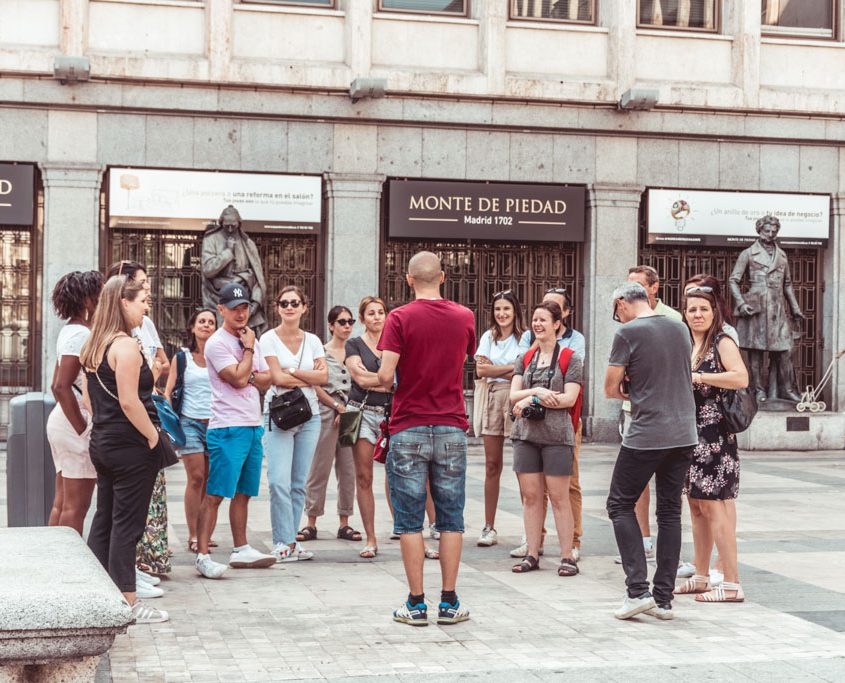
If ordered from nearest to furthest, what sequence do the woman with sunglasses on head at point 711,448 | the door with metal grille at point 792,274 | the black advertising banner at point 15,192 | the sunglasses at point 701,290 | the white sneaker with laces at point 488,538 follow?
the woman with sunglasses on head at point 711,448 → the sunglasses at point 701,290 → the white sneaker with laces at point 488,538 → the black advertising banner at point 15,192 → the door with metal grille at point 792,274

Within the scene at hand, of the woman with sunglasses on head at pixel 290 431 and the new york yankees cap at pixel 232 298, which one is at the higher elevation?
the new york yankees cap at pixel 232 298

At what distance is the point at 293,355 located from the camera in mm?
9109

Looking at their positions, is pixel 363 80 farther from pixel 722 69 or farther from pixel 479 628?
pixel 479 628

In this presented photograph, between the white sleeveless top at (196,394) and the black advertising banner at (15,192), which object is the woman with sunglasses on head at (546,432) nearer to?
the white sleeveless top at (196,394)

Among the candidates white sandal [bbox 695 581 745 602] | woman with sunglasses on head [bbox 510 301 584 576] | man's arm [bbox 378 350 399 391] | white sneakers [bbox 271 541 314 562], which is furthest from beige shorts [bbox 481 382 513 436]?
man's arm [bbox 378 350 399 391]

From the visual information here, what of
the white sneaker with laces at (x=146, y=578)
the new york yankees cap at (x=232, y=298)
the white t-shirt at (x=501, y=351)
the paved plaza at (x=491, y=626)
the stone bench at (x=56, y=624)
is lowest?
the paved plaza at (x=491, y=626)

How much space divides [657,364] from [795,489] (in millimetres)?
7016

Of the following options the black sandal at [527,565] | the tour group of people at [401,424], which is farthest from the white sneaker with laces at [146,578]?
the black sandal at [527,565]

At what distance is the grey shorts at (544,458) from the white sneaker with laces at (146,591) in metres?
2.53

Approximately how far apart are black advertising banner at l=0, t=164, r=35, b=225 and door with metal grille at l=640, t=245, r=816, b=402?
30.0 feet

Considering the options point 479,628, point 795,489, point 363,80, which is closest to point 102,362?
point 479,628

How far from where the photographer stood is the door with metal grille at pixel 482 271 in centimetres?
1898

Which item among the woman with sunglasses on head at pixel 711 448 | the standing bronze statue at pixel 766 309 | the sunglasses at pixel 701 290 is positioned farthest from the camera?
the standing bronze statue at pixel 766 309

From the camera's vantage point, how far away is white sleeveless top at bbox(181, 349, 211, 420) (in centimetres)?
901
